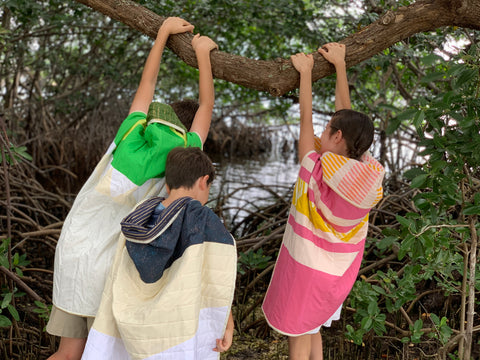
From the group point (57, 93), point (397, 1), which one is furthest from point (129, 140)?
point (57, 93)

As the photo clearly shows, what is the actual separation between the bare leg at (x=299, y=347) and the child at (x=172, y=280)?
1.35ft

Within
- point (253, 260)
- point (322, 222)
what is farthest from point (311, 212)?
point (253, 260)

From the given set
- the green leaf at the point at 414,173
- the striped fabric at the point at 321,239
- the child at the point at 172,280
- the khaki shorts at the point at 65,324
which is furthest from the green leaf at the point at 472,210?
the khaki shorts at the point at 65,324

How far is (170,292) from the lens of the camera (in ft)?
4.38

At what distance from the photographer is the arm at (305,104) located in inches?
66.4

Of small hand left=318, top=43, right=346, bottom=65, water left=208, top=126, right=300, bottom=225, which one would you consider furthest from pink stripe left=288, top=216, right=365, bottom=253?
water left=208, top=126, right=300, bottom=225

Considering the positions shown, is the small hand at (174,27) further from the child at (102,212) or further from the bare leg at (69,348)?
the bare leg at (69,348)

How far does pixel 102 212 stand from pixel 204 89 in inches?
20.6

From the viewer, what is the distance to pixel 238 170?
310 inches

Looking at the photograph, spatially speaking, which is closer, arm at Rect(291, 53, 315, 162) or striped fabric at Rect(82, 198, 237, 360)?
striped fabric at Rect(82, 198, 237, 360)

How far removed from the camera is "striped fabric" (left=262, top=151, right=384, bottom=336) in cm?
155

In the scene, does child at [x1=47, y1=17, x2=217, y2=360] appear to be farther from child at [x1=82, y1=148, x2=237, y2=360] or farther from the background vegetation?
the background vegetation

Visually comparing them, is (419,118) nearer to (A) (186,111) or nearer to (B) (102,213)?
(A) (186,111)

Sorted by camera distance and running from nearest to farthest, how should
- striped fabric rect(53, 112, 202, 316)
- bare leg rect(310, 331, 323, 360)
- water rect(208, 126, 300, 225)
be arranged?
striped fabric rect(53, 112, 202, 316) < bare leg rect(310, 331, 323, 360) < water rect(208, 126, 300, 225)
